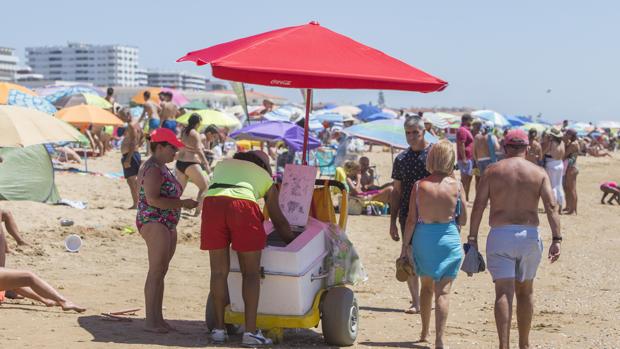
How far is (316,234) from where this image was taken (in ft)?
20.6

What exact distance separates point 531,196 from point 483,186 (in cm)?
32

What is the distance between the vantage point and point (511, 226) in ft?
19.7

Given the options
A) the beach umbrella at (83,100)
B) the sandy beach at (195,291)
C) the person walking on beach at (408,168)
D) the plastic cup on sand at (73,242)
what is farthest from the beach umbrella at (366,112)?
the person walking on beach at (408,168)

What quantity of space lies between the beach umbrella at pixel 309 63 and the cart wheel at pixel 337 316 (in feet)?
4.66

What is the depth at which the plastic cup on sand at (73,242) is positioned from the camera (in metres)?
10.3

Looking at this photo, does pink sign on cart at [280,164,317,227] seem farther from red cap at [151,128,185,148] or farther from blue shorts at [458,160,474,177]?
blue shorts at [458,160,474,177]

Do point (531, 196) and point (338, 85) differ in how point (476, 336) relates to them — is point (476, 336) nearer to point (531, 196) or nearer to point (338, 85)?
point (531, 196)

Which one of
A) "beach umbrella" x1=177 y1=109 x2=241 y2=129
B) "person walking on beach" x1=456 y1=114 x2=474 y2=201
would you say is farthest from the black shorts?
"beach umbrella" x1=177 y1=109 x2=241 y2=129

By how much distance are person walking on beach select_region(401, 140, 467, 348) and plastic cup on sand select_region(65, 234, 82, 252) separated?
5.18 metres

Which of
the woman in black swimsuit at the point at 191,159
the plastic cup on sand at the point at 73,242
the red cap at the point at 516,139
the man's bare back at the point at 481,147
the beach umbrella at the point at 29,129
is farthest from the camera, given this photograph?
the man's bare back at the point at 481,147

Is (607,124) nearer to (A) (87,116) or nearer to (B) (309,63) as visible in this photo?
(A) (87,116)

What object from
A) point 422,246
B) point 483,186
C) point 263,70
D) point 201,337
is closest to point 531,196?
point 483,186

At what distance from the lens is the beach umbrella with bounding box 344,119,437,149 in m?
15.9

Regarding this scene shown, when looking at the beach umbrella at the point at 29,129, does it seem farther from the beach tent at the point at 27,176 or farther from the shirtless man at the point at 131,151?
the beach tent at the point at 27,176
